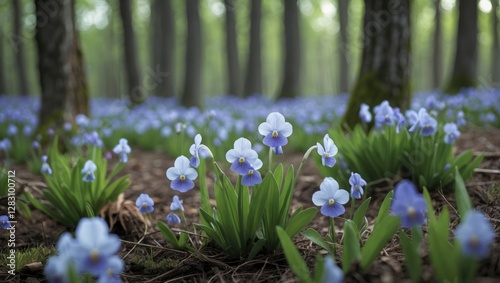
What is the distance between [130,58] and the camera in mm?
11195

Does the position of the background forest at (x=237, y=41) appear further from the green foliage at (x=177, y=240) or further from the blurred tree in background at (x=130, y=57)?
the green foliage at (x=177, y=240)

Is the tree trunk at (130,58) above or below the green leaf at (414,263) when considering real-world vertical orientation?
above

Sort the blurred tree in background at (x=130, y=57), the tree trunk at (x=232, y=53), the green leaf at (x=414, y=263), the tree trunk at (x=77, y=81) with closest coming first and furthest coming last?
the green leaf at (x=414, y=263) < the tree trunk at (x=77, y=81) < the blurred tree in background at (x=130, y=57) < the tree trunk at (x=232, y=53)

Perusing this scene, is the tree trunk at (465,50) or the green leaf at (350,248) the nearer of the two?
the green leaf at (350,248)

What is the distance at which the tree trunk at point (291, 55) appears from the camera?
40.2 feet

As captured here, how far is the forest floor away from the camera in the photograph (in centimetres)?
148

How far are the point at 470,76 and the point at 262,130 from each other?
30.5ft

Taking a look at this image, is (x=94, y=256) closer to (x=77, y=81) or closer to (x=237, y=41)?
(x=77, y=81)

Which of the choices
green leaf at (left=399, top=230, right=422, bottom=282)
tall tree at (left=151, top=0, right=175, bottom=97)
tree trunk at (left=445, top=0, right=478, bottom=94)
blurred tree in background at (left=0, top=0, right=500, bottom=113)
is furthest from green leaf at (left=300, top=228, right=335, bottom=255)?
tall tree at (left=151, top=0, right=175, bottom=97)

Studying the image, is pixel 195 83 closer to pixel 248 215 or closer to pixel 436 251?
pixel 248 215

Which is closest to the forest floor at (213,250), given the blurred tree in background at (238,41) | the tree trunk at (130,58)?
the blurred tree in background at (238,41)

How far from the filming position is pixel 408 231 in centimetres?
213

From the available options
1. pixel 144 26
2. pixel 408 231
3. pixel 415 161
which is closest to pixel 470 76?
pixel 415 161

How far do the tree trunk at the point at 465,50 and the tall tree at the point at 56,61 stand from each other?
796cm
